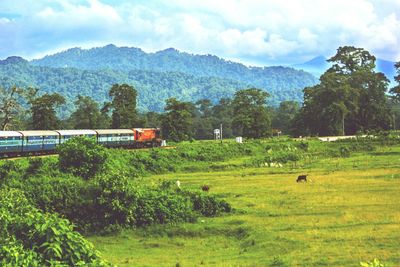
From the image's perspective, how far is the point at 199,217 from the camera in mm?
31312

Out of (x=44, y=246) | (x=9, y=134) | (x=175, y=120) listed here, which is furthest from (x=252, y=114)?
(x=44, y=246)

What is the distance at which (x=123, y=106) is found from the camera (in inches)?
3900

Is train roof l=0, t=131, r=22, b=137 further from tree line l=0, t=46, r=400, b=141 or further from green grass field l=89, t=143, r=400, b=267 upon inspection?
tree line l=0, t=46, r=400, b=141

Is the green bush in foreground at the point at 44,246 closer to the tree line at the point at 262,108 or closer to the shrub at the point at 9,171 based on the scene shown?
the shrub at the point at 9,171

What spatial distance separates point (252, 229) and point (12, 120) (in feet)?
232

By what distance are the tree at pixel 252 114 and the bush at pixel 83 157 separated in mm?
60145

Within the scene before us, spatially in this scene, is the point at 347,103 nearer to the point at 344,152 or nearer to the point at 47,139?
the point at 344,152

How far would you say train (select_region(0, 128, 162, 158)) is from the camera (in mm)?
51281

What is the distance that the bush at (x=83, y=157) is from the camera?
3772cm

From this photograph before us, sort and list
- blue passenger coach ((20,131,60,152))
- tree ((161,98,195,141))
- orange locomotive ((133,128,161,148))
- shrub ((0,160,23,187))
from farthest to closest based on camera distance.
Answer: tree ((161,98,195,141)), orange locomotive ((133,128,161,148)), blue passenger coach ((20,131,60,152)), shrub ((0,160,23,187))

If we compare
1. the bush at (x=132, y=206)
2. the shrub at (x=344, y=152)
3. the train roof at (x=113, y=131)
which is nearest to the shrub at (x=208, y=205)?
the bush at (x=132, y=206)

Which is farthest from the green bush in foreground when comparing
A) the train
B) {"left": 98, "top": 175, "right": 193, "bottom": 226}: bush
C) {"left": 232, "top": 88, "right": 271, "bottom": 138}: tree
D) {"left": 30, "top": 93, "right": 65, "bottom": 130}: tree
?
{"left": 232, "top": 88, "right": 271, "bottom": 138}: tree

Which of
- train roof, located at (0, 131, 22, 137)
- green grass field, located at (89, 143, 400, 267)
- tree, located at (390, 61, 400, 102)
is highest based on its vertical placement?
tree, located at (390, 61, 400, 102)

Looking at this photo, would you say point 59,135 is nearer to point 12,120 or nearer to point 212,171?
point 212,171
